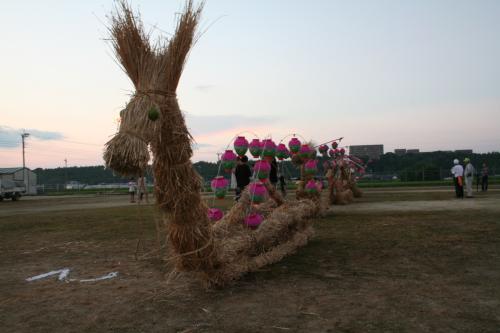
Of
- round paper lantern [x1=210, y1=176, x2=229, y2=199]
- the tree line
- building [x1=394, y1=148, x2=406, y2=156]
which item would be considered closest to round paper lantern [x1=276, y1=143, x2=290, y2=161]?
the tree line

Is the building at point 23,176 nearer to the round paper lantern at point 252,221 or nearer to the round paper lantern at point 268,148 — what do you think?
the round paper lantern at point 268,148

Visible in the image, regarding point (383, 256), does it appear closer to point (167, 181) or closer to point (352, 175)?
point (167, 181)

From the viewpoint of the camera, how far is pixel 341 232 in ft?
26.9

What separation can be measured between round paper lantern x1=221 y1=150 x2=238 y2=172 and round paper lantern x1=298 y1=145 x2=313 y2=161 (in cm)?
328

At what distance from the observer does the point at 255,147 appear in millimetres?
6160

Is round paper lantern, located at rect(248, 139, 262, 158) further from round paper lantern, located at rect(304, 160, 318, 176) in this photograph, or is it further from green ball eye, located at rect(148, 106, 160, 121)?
green ball eye, located at rect(148, 106, 160, 121)

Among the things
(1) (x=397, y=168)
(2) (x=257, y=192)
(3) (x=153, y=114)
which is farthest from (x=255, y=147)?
(1) (x=397, y=168)

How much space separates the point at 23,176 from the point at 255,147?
44582mm

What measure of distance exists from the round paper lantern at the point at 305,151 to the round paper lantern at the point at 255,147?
2407mm

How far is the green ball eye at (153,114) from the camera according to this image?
123 inches

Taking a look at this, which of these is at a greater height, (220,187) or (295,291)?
(220,187)

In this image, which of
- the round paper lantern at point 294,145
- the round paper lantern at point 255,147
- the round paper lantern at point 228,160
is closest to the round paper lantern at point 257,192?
the round paper lantern at point 228,160

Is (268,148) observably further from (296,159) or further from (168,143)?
(168,143)

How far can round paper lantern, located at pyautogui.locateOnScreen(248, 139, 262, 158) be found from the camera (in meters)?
6.15
